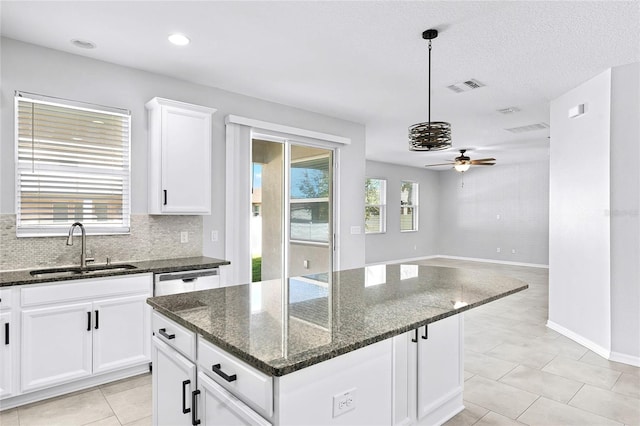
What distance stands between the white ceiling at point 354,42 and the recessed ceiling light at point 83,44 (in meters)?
0.05

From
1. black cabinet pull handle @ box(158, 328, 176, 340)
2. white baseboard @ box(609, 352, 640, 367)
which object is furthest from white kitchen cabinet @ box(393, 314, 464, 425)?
white baseboard @ box(609, 352, 640, 367)

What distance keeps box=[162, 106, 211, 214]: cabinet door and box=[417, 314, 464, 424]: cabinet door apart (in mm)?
2445

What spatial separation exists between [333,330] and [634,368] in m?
3.42

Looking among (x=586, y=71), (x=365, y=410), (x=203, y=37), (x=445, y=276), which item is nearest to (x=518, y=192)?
(x=586, y=71)

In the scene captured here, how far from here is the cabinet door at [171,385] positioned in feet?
5.05

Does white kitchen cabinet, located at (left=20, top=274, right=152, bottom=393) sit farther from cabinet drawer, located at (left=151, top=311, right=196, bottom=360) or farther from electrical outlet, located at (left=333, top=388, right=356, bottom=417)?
electrical outlet, located at (left=333, top=388, right=356, bottom=417)

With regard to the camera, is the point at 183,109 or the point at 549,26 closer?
the point at 549,26

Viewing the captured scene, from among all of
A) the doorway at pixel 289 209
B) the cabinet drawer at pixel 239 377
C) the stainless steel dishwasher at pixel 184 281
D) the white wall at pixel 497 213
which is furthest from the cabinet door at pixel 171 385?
the white wall at pixel 497 213

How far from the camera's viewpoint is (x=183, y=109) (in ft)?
11.5

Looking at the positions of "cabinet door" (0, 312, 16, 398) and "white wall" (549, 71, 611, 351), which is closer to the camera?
"cabinet door" (0, 312, 16, 398)

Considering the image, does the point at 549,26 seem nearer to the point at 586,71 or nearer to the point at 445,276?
the point at 586,71

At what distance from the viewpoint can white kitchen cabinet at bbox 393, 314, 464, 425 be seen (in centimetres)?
193

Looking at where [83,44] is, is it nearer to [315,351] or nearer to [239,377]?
[239,377]

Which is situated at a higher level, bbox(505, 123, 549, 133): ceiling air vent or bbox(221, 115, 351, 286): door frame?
bbox(505, 123, 549, 133): ceiling air vent
